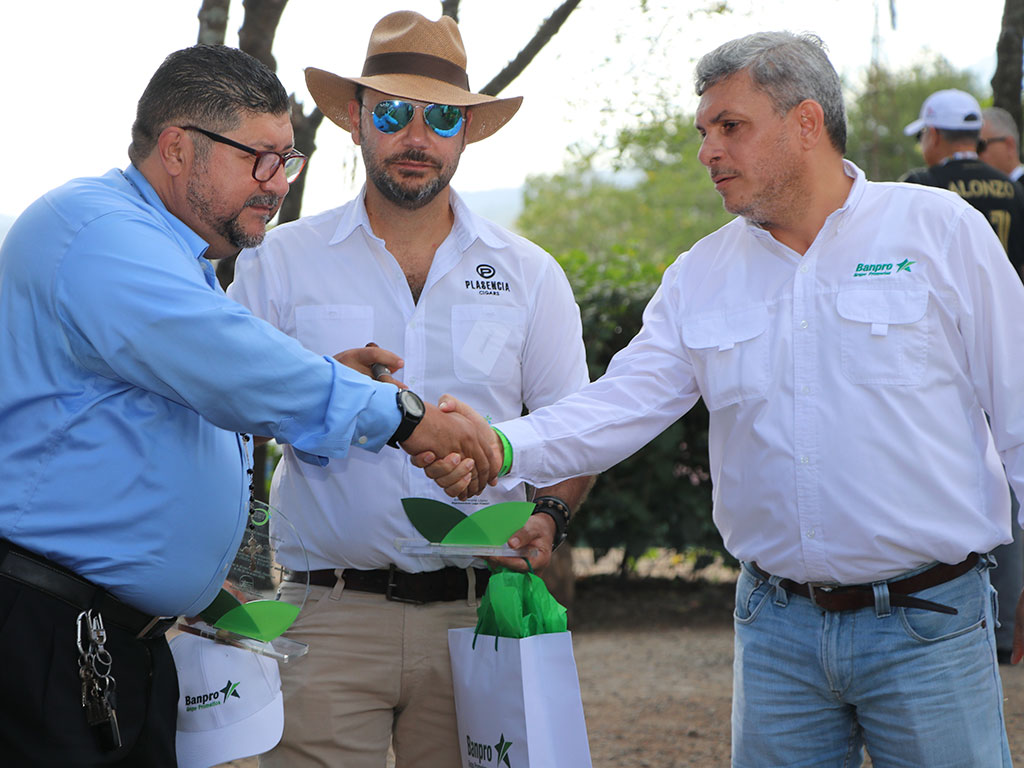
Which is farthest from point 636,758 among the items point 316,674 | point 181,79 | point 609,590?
point 181,79

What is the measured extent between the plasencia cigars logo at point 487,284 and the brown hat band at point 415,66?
629 mm

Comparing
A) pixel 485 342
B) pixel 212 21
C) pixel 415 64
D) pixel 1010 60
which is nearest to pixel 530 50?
pixel 212 21

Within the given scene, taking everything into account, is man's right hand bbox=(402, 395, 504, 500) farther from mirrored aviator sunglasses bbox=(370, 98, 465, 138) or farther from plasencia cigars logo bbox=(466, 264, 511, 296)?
mirrored aviator sunglasses bbox=(370, 98, 465, 138)

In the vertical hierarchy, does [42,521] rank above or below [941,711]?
above

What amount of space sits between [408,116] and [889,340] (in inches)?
61.6

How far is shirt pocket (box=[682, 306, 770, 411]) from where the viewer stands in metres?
2.89

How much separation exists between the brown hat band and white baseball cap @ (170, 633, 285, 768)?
6.10 ft

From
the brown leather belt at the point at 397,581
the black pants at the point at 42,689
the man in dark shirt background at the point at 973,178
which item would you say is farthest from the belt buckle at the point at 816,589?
the man in dark shirt background at the point at 973,178

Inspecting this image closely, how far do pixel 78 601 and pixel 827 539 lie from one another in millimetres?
1777

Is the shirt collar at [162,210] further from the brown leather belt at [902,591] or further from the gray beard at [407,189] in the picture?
the brown leather belt at [902,591]

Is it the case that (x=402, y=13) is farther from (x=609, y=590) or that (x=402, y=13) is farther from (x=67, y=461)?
(x=609, y=590)

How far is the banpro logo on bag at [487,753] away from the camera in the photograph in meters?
2.74

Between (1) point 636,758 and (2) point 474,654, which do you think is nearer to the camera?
(2) point 474,654

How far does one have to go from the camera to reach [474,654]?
2.88 metres
